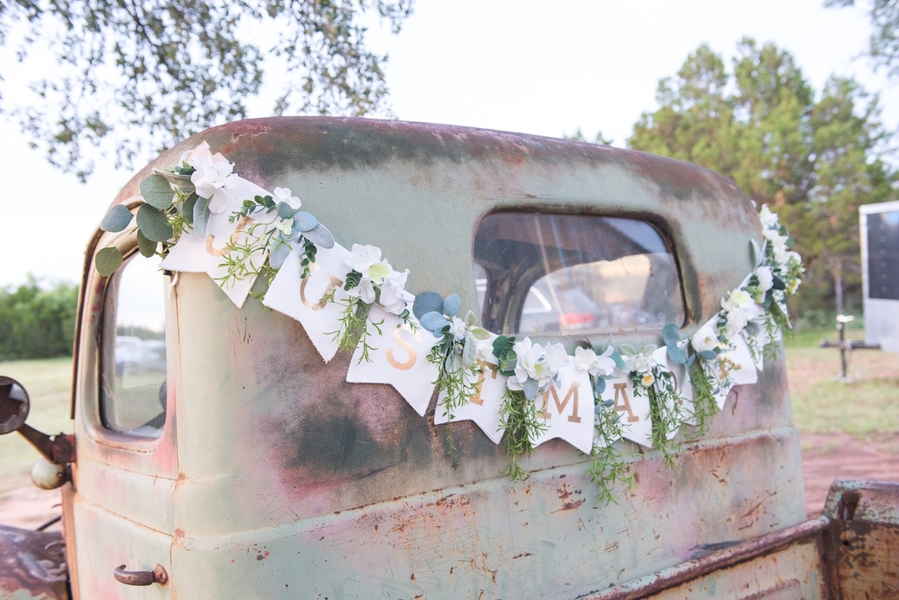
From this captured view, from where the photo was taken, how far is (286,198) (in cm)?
156

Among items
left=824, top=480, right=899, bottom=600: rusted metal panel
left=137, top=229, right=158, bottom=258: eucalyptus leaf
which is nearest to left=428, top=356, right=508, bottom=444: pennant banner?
left=137, top=229, right=158, bottom=258: eucalyptus leaf

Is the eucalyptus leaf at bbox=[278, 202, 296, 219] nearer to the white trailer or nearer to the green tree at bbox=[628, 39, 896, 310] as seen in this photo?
the white trailer

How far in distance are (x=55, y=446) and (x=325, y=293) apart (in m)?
1.34

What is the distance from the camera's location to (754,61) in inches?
777

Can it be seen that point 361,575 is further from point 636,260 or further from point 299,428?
point 636,260

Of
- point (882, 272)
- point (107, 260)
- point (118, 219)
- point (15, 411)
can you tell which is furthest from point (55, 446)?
point (882, 272)

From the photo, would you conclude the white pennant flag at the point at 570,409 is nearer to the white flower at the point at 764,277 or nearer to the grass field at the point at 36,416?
the white flower at the point at 764,277

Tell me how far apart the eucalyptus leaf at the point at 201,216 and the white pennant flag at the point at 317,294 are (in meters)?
0.20

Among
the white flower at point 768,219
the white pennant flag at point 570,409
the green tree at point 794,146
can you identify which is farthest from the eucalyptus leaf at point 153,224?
the green tree at point 794,146

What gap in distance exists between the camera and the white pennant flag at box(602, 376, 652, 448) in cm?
199

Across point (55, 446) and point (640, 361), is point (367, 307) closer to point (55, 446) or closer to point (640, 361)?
point (640, 361)

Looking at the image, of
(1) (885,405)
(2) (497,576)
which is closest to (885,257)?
(1) (885,405)

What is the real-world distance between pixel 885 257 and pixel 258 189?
12.0 metres

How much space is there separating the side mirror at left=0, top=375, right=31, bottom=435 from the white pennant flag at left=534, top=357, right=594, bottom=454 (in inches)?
59.8
